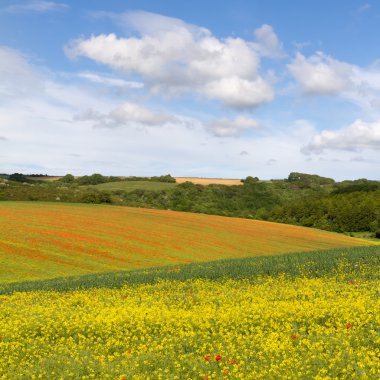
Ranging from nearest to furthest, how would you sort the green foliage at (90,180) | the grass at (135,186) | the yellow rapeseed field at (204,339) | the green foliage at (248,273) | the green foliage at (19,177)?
the yellow rapeseed field at (204,339) → the green foliage at (248,273) → the green foliage at (19,177) → the grass at (135,186) → the green foliage at (90,180)

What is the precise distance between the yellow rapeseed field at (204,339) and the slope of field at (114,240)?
2501 cm

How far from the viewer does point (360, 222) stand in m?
127

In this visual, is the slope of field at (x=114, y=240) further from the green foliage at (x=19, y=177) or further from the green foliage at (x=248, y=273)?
the green foliage at (x=19, y=177)

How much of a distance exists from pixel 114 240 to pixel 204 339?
1737 inches

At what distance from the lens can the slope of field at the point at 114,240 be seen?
45.3 meters

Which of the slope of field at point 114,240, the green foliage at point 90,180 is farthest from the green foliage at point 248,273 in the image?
the green foliage at point 90,180

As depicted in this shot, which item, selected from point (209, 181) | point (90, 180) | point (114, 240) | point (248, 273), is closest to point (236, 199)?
point (209, 181)

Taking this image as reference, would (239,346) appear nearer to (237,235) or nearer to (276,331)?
(276,331)

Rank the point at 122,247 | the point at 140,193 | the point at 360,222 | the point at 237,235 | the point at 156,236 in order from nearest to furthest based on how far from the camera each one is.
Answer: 1. the point at 122,247
2. the point at 156,236
3. the point at 237,235
4. the point at 360,222
5. the point at 140,193

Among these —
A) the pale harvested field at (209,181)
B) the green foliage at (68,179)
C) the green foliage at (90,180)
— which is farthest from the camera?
the green foliage at (90,180)

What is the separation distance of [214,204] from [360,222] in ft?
166

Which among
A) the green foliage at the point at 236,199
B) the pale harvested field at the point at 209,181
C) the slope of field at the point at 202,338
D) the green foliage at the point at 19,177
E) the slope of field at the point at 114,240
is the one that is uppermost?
the pale harvested field at the point at 209,181

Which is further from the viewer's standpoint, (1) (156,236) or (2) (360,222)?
(2) (360,222)

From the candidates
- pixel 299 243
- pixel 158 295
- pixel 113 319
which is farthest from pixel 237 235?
pixel 113 319
